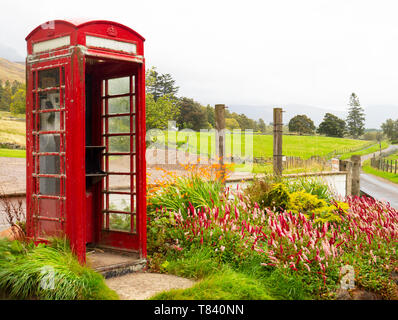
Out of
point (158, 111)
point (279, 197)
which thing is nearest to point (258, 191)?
point (279, 197)

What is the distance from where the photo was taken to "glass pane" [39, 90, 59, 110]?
17.1 ft

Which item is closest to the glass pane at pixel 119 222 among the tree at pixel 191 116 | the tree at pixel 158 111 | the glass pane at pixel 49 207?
the glass pane at pixel 49 207

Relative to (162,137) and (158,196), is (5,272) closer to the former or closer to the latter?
(158,196)

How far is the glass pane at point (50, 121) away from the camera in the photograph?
17.0ft

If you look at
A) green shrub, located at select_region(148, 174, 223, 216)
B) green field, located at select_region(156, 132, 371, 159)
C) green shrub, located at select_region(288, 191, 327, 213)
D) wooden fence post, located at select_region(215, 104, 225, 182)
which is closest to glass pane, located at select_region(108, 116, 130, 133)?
green shrub, located at select_region(148, 174, 223, 216)

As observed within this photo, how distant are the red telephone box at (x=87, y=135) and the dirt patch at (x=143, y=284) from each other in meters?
0.45

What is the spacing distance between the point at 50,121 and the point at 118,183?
1404 mm

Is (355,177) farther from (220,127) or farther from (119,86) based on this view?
(119,86)

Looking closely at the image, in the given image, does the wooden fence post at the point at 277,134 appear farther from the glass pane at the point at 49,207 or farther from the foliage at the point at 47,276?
the foliage at the point at 47,276

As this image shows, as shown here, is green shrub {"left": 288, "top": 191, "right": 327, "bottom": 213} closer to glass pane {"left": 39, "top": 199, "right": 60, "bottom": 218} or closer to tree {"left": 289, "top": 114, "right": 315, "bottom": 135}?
glass pane {"left": 39, "top": 199, "right": 60, "bottom": 218}

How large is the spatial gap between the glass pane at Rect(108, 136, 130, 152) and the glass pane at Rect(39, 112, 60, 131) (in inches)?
41.5

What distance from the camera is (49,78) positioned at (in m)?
5.16
